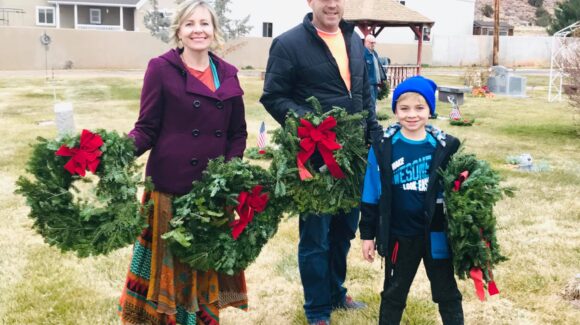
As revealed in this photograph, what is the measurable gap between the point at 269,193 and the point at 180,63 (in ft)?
2.53

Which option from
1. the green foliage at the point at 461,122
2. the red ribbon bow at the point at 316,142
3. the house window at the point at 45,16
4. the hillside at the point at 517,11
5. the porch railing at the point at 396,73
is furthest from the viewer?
the hillside at the point at 517,11

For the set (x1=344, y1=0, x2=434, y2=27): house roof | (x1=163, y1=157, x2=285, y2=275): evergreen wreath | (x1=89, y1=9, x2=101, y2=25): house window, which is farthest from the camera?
(x1=89, y1=9, x2=101, y2=25): house window

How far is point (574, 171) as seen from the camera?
8172mm

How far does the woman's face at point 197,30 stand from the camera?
9.61 ft

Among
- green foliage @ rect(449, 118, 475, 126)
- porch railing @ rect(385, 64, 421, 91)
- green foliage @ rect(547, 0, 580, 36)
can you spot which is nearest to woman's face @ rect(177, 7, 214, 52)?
green foliage @ rect(449, 118, 475, 126)

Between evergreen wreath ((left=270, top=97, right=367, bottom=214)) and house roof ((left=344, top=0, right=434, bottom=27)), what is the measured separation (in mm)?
18830

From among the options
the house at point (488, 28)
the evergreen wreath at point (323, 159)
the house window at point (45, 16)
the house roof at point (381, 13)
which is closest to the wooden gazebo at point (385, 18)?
the house roof at point (381, 13)

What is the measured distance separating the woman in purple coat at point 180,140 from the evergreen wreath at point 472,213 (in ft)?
3.58

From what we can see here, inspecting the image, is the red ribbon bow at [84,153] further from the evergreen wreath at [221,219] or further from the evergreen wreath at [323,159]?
the evergreen wreath at [323,159]

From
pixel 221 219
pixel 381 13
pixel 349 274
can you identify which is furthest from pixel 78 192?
pixel 381 13

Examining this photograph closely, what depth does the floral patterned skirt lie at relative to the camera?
10.1ft

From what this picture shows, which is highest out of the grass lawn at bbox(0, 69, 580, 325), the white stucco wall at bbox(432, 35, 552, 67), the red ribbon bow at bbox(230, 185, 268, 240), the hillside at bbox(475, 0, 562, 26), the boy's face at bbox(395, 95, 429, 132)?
the hillside at bbox(475, 0, 562, 26)

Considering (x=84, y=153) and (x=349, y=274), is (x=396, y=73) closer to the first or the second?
(x=349, y=274)

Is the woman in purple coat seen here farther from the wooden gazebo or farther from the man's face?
the wooden gazebo
